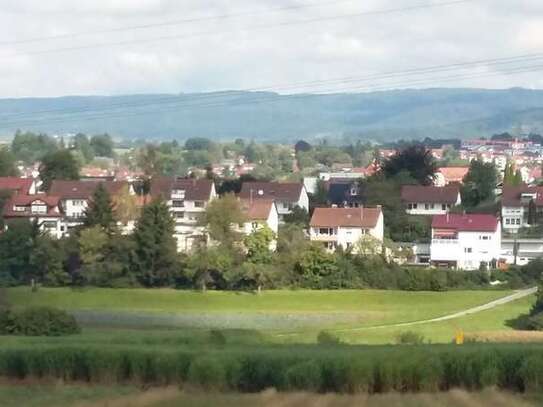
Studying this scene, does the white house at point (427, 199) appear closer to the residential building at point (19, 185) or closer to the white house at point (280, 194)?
the white house at point (280, 194)

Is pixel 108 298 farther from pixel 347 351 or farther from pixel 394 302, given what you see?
pixel 347 351

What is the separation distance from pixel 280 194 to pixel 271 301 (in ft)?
66.1

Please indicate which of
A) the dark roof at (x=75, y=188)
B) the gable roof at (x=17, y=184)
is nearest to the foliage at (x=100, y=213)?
the dark roof at (x=75, y=188)

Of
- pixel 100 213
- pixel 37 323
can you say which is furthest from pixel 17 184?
pixel 37 323

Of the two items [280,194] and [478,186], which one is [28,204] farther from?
[478,186]

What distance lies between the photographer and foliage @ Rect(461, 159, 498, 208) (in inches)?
2343

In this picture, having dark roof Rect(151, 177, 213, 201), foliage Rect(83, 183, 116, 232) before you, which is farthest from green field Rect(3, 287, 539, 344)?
dark roof Rect(151, 177, 213, 201)

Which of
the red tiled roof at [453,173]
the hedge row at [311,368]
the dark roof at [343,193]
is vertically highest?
the red tiled roof at [453,173]

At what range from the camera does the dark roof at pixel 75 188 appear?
51.7 meters

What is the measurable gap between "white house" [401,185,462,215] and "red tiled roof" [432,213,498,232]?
6.47 meters

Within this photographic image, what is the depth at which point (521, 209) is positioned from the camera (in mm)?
53344

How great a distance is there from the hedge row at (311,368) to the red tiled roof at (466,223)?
3017 centimetres

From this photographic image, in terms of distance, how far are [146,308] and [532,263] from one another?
12373 mm

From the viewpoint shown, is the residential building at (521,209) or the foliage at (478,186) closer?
the residential building at (521,209)
